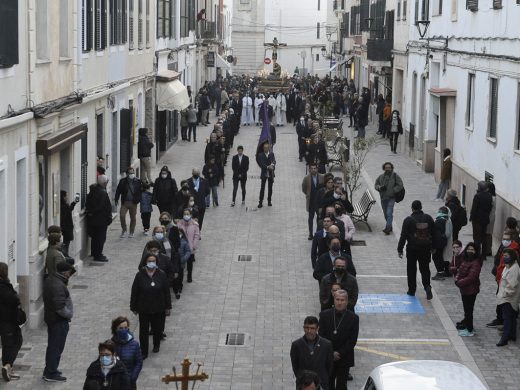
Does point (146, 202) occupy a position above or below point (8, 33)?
below

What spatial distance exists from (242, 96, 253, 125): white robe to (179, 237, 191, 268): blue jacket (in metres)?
32.5

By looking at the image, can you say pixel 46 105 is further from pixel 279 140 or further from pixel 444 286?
pixel 279 140

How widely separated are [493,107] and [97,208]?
29.6 feet

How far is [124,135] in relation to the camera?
27234 mm

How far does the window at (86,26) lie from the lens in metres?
21.5

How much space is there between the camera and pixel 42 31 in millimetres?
18031

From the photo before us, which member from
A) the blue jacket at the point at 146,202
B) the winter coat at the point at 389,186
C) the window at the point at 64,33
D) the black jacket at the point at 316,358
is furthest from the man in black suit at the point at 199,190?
the black jacket at the point at 316,358

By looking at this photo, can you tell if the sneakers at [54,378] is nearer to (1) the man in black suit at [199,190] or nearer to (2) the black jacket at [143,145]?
(1) the man in black suit at [199,190]

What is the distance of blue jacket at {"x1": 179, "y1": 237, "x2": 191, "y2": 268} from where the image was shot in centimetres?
1831

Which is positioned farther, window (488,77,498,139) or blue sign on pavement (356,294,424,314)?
→ window (488,77,498,139)

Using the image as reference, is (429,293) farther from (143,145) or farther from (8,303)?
(143,145)

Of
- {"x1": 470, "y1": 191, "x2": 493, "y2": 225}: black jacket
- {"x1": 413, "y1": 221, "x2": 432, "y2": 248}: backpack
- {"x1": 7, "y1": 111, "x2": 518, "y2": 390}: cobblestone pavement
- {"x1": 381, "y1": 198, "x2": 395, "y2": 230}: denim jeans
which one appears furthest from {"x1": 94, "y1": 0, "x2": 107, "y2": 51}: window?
{"x1": 413, "y1": 221, "x2": 432, "y2": 248}: backpack

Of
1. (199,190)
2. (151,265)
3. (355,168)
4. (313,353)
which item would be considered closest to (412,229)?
(151,265)

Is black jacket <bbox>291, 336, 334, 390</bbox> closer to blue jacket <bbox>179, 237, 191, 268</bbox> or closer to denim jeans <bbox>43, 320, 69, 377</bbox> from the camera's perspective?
denim jeans <bbox>43, 320, 69, 377</bbox>
